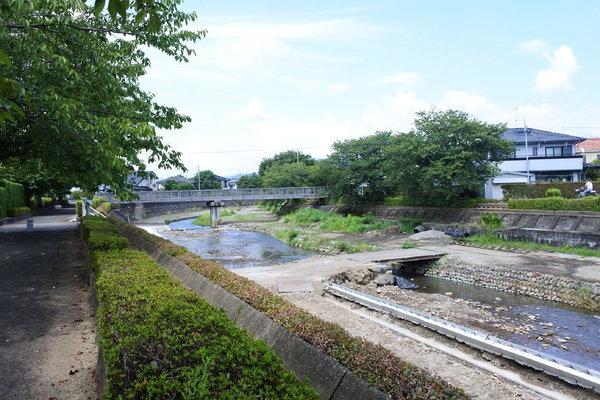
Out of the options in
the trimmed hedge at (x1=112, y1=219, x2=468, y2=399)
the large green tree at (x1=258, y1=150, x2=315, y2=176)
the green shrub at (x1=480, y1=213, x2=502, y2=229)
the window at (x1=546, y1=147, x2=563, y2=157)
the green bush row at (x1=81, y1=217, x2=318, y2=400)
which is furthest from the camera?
the large green tree at (x1=258, y1=150, x2=315, y2=176)

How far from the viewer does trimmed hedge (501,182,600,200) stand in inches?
1249

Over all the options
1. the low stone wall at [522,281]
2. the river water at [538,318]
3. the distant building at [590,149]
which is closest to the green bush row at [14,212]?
the river water at [538,318]

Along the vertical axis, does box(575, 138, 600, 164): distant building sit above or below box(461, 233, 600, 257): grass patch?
above

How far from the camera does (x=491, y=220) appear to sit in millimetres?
29094

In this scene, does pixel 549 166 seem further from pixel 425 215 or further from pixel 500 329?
pixel 500 329

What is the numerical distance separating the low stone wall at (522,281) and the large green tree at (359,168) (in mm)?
21297

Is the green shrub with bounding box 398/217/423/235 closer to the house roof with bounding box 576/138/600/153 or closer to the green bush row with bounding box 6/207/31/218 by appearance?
the green bush row with bounding box 6/207/31/218

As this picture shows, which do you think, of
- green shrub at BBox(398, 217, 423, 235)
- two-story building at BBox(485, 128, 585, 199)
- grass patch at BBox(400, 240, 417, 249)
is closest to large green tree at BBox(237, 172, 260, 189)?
two-story building at BBox(485, 128, 585, 199)

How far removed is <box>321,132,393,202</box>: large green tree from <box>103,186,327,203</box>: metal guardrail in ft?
20.9

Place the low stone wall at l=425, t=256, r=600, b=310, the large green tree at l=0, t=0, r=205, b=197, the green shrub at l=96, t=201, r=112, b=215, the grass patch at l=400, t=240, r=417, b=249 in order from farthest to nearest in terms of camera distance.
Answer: the green shrub at l=96, t=201, r=112, b=215, the grass patch at l=400, t=240, r=417, b=249, the low stone wall at l=425, t=256, r=600, b=310, the large green tree at l=0, t=0, r=205, b=197

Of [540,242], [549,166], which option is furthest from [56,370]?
[549,166]

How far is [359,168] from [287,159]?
35931 mm

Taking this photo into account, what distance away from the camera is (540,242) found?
2409 cm

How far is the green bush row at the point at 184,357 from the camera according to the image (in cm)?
335
